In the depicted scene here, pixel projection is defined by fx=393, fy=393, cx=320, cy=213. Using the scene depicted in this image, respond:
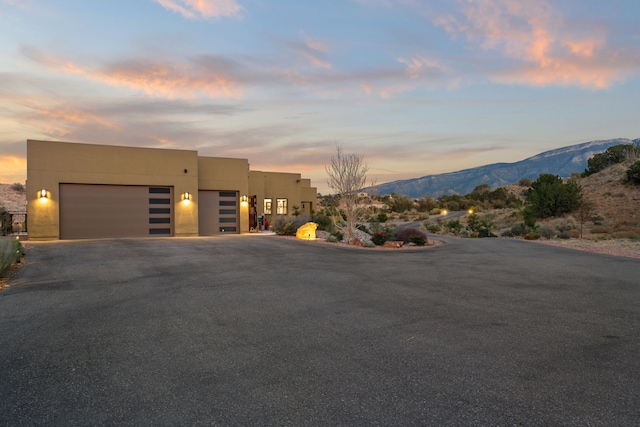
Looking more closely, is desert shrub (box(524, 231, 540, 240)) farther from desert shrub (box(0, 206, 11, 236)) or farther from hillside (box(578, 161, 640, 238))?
desert shrub (box(0, 206, 11, 236))

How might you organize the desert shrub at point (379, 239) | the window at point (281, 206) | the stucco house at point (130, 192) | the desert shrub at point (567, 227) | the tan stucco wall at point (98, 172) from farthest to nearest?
1. the window at point (281, 206)
2. the desert shrub at point (567, 227)
3. the stucco house at point (130, 192)
4. the tan stucco wall at point (98, 172)
5. the desert shrub at point (379, 239)

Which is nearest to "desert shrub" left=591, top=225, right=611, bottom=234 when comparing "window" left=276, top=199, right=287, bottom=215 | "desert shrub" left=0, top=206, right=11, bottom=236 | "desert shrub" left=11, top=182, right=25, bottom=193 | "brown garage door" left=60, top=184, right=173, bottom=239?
"window" left=276, top=199, right=287, bottom=215

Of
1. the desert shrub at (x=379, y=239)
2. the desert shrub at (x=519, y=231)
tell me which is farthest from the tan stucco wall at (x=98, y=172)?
the desert shrub at (x=519, y=231)

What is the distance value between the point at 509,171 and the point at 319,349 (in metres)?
198

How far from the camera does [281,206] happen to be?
30.0m

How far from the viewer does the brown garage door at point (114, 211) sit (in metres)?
18.7

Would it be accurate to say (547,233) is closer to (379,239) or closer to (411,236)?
(411,236)

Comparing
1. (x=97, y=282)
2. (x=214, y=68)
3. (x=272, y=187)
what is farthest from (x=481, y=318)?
(x=272, y=187)

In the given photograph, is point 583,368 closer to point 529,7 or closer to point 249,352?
point 249,352

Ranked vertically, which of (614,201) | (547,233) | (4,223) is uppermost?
(614,201)

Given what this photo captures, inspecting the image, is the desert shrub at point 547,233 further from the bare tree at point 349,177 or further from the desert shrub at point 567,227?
the bare tree at point 349,177

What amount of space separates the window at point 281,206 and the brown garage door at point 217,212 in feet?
21.6

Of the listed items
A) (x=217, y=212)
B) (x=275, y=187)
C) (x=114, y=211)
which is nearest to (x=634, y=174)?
(x=275, y=187)

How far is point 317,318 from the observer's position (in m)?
5.50
